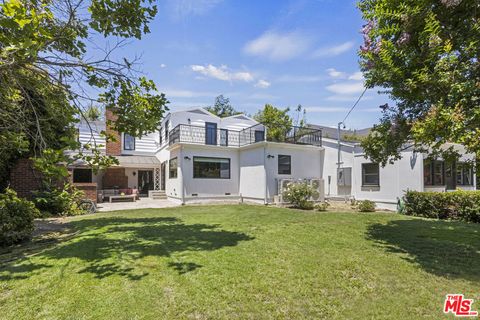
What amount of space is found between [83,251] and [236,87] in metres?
20.8

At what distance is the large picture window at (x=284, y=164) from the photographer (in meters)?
17.0

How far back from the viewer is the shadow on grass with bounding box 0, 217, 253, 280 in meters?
4.45

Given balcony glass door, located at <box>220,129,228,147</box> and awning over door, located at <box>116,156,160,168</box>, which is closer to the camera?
balcony glass door, located at <box>220,129,228,147</box>

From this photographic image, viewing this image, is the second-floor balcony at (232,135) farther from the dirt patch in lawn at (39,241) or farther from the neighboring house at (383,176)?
the dirt patch in lawn at (39,241)

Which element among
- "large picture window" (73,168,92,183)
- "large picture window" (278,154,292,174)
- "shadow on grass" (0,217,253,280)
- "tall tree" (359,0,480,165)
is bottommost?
"shadow on grass" (0,217,253,280)

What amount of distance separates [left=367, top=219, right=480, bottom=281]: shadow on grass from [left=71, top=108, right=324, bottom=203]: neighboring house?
27.9 ft

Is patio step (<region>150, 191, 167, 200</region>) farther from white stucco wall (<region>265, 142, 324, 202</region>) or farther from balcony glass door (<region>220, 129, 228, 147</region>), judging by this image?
white stucco wall (<region>265, 142, 324, 202</region>)

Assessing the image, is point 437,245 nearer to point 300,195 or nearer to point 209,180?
point 300,195

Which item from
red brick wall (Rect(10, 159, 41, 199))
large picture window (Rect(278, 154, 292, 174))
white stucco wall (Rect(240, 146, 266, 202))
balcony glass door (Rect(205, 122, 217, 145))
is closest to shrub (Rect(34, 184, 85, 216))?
red brick wall (Rect(10, 159, 41, 199))

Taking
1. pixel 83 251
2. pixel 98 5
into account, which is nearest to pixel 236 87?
pixel 98 5

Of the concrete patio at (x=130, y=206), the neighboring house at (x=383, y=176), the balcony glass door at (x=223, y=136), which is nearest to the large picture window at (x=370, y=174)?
the neighboring house at (x=383, y=176)

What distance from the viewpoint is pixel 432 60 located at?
4.69 meters

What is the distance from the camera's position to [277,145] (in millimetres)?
16672

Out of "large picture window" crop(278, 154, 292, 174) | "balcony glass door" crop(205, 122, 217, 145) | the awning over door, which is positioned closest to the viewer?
"large picture window" crop(278, 154, 292, 174)
